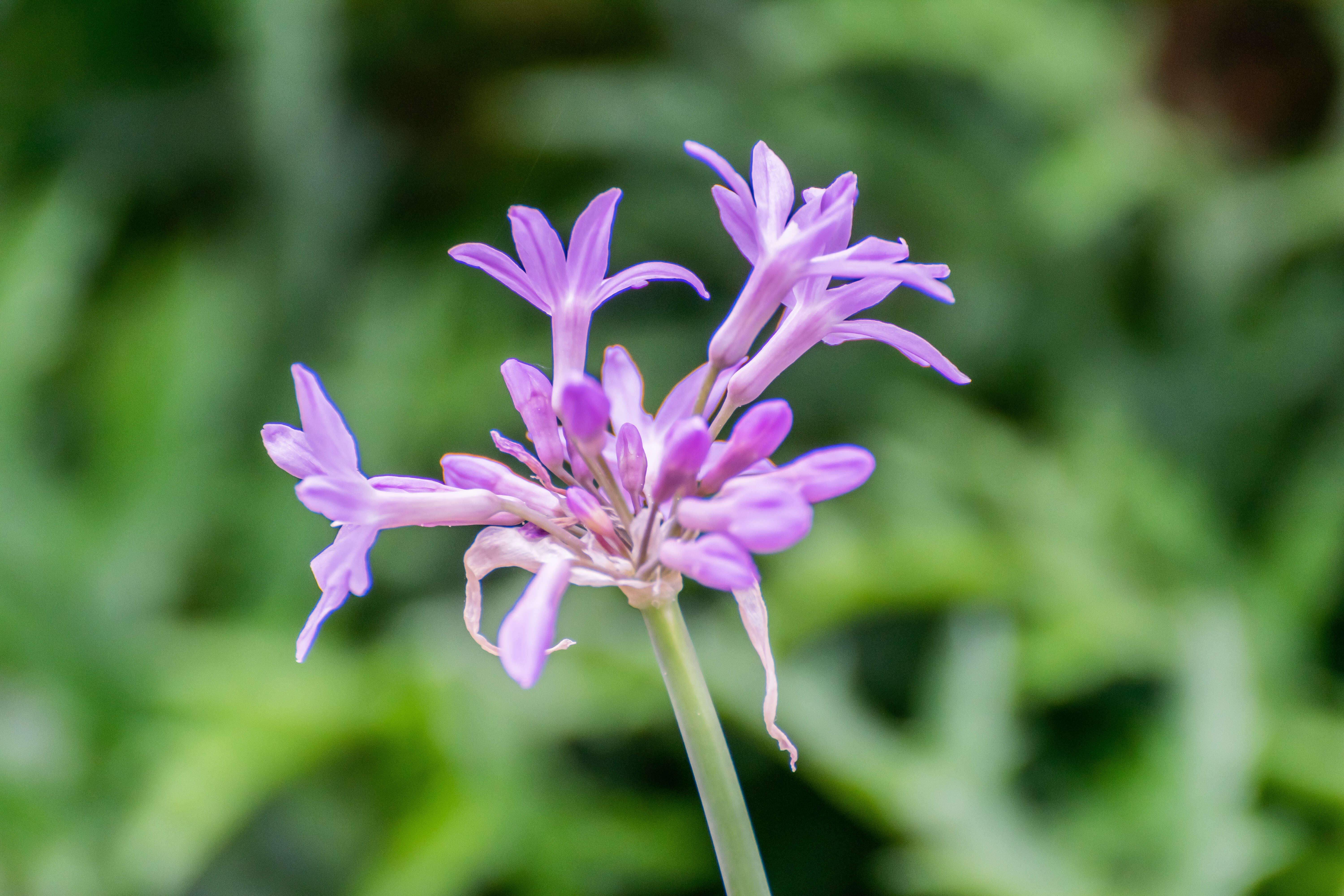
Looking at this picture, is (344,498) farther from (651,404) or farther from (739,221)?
(651,404)

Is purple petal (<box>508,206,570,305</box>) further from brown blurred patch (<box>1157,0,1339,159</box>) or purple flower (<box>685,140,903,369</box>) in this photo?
brown blurred patch (<box>1157,0,1339,159</box>)

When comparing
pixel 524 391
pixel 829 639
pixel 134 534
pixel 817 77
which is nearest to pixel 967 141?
pixel 817 77

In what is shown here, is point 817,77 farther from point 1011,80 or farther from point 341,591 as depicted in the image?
point 341,591

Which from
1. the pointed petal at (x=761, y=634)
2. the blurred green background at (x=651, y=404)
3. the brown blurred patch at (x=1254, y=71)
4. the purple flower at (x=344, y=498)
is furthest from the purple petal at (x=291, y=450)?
the brown blurred patch at (x=1254, y=71)

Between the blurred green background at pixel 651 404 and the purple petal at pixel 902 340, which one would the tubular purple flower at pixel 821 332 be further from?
the blurred green background at pixel 651 404

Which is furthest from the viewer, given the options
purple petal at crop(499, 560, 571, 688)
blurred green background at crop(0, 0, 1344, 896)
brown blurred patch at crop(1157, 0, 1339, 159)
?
brown blurred patch at crop(1157, 0, 1339, 159)

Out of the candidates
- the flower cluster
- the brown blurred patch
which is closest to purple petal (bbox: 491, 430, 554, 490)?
the flower cluster

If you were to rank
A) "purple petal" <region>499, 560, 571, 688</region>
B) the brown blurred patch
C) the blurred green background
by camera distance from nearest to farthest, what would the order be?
1. "purple petal" <region>499, 560, 571, 688</region>
2. the blurred green background
3. the brown blurred patch

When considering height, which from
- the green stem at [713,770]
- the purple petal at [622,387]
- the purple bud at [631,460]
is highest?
the purple petal at [622,387]
